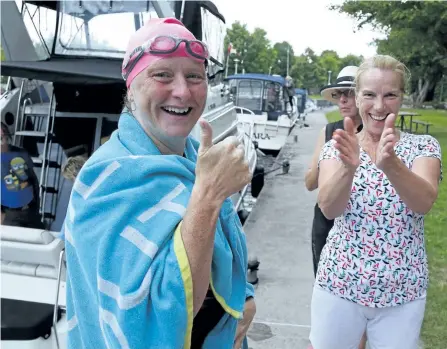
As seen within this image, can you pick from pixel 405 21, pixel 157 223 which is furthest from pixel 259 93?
pixel 157 223

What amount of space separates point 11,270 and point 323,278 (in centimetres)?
181

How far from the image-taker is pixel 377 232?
2.40 m

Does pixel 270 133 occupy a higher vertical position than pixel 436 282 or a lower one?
higher

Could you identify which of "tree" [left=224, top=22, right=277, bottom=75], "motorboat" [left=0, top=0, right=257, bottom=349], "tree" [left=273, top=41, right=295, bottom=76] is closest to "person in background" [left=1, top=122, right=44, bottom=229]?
"motorboat" [left=0, top=0, right=257, bottom=349]

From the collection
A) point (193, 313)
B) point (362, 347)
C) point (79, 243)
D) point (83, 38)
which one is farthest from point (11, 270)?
point (83, 38)

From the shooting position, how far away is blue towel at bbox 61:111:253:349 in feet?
4.58

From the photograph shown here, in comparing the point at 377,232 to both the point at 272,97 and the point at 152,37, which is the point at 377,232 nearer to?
the point at 152,37

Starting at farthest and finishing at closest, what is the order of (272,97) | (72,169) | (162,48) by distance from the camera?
1. (272,97)
2. (72,169)
3. (162,48)

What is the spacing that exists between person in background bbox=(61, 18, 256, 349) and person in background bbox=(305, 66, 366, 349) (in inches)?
57.5

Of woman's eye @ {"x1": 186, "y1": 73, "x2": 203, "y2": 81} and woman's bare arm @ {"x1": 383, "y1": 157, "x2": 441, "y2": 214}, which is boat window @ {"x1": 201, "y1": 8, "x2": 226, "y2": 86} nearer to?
woman's bare arm @ {"x1": 383, "y1": 157, "x2": 441, "y2": 214}

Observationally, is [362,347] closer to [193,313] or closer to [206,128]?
[193,313]

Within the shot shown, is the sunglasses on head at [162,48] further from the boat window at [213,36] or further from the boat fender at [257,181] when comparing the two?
the boat fender at [257,181]

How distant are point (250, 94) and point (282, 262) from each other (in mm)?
14035

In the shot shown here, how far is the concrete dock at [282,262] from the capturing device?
4279mm
